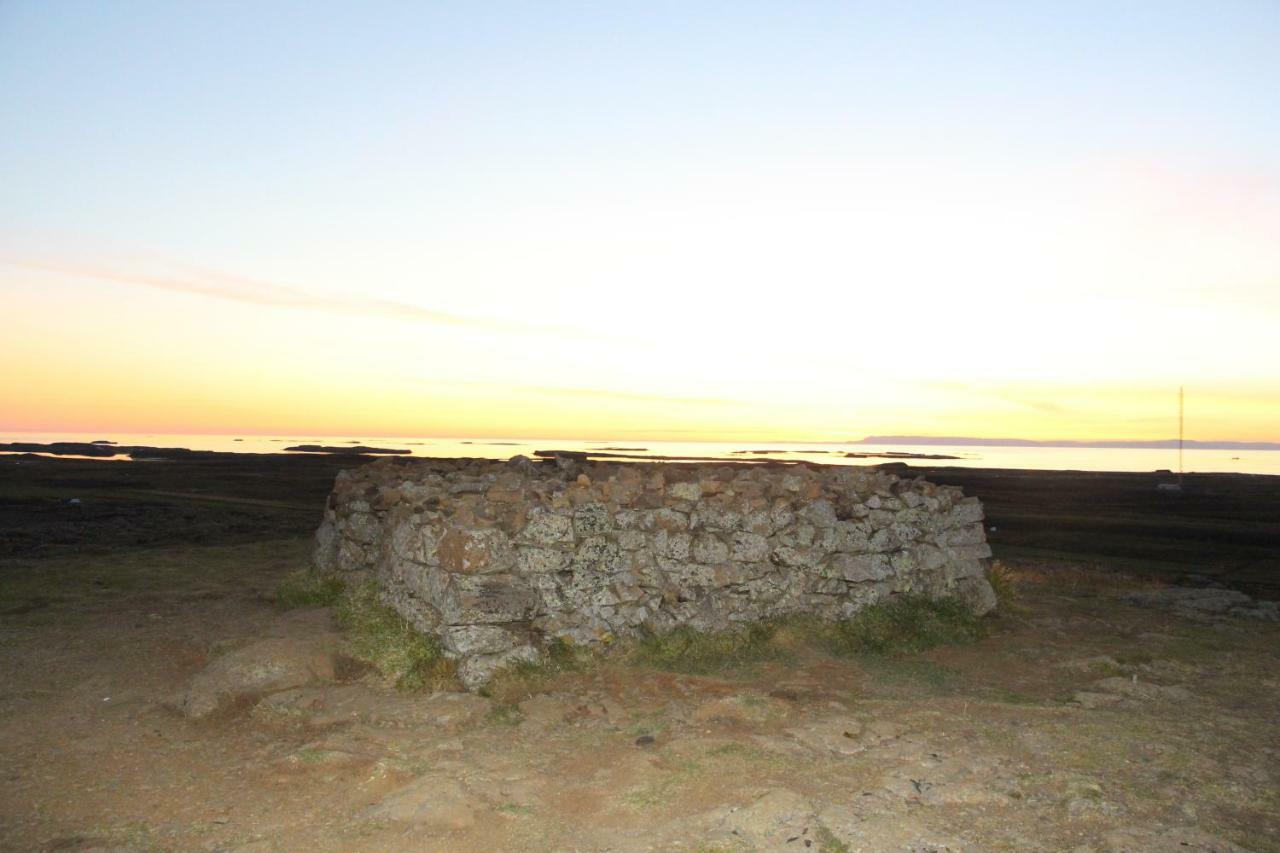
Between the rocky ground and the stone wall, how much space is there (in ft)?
2.64

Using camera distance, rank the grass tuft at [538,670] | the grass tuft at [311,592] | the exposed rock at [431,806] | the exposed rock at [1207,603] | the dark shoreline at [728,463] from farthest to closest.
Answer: the dark shoreline at [728,463]
the exposed rock at [1207,603]
the grass tuft at [311,592]
the grass tuft at [538,670]
the exposed rock at [431,806]

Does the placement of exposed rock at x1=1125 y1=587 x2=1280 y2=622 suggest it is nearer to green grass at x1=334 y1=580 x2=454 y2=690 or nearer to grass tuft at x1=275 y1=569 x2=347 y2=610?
green grass at x1=334 y1=580 x2=454 y2=690

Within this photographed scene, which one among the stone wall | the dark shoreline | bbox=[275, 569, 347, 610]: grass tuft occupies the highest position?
the stone wall

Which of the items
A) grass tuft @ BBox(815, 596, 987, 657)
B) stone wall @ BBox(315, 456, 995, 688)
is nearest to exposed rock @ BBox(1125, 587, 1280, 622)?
stone wall @ BBox(315, 456, 995, 688)

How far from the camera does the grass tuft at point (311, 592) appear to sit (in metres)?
10.9

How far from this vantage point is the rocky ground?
517 centimetres

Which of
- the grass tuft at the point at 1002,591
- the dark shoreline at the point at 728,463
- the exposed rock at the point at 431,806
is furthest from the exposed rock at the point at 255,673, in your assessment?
the grass tuft at the point at 1002,591

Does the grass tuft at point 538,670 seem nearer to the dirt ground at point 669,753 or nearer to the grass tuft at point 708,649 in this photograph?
the dirt ground at point 669,753

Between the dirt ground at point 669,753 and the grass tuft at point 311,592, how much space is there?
909 mm

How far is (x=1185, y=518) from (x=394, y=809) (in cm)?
4047

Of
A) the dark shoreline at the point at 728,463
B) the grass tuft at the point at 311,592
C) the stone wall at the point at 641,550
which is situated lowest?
the dark shoreline at the point at 728,463

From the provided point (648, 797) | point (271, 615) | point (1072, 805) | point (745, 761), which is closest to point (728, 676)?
point (745, 761)

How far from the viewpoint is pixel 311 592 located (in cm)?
1102

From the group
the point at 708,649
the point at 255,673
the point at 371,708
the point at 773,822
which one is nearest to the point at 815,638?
the point at 708,649
